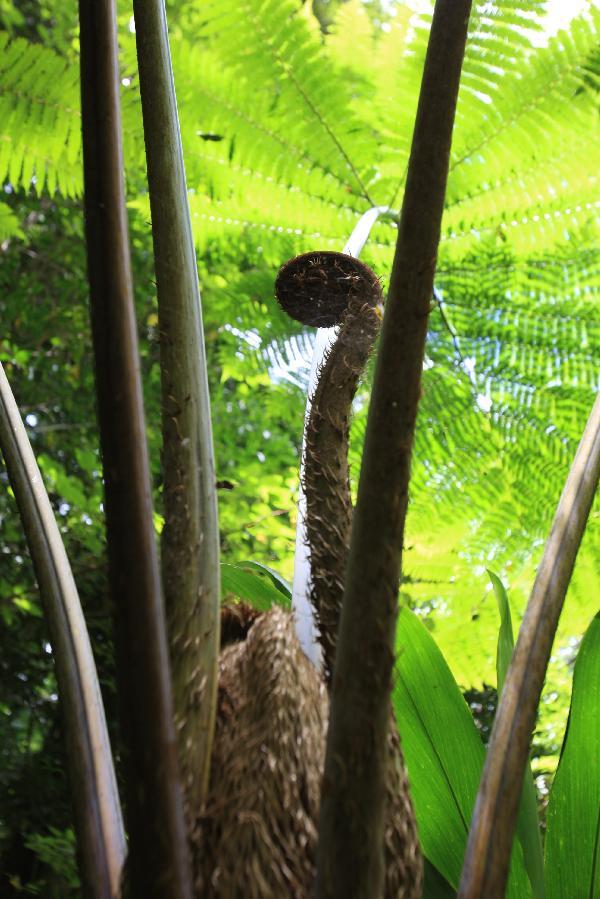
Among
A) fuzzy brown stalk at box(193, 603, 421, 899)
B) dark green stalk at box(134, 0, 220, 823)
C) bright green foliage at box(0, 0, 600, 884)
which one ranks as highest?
bright green foliage at box(0, 0, 600, 884)

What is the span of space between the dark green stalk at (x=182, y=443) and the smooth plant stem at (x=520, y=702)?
0.19m

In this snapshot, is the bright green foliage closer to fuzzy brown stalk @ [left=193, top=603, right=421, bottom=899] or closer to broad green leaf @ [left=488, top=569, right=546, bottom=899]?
broad green leaf @ [left=488, top=569, right=546, bottom=899]

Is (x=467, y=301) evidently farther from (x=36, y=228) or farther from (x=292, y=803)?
(x=36, y=228)

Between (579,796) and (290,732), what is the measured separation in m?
0.47

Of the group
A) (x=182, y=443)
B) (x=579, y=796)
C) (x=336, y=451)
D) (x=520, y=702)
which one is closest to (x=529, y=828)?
(x=579, y=796)

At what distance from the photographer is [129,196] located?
2.38 metres

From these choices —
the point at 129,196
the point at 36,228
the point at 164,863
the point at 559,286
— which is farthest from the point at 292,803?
the point at 36,228

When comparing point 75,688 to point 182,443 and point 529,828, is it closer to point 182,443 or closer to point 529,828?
point 182,443

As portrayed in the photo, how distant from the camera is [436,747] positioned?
864 mm

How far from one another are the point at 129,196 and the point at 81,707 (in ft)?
6.90

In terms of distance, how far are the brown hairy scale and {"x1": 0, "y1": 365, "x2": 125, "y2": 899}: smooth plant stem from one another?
3.7 inches

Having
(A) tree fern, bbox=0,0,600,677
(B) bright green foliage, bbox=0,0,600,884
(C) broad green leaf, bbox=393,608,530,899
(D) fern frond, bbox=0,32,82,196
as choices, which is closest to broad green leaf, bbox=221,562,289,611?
(C) broad green leaf, bbox=393,608,530,899

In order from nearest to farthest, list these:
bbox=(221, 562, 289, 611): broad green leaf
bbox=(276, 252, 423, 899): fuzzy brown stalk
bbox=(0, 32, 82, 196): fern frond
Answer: bbox=(276, 252, 423, 899): fuzzy brown stalk, bbox=(221, 562, 289, 611): broad green leaf, bbox=(0, 32, 82, 196): fern frond

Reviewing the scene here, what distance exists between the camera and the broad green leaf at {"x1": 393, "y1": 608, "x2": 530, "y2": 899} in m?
0.83
